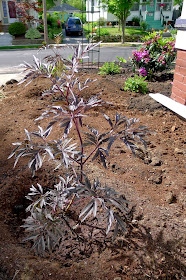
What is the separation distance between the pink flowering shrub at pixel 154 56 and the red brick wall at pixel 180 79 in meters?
2.11

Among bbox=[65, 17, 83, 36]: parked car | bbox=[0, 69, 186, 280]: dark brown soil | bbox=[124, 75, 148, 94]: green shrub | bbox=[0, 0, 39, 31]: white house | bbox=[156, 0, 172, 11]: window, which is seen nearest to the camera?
bbox=[0, 69, 186, 280]: dark brown soil

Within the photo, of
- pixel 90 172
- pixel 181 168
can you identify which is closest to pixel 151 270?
pixel 90 172

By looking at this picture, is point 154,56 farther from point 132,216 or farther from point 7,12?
point 7,12

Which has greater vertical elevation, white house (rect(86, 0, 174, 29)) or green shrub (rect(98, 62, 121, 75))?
white house (rect(86, 0, 174, 29))

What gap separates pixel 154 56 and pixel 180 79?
2.44 metres

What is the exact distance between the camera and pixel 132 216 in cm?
201

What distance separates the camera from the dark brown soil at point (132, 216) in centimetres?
153

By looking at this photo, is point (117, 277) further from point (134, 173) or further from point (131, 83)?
point (131, 83)

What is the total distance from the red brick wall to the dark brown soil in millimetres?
504

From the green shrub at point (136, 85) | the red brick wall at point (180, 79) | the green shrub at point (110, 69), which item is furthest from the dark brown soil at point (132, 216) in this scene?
the green shrub at point (110, 69)

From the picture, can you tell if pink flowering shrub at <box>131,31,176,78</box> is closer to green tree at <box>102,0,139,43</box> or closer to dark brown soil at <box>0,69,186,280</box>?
dark brown soil at <box>0,69,186,280</box>

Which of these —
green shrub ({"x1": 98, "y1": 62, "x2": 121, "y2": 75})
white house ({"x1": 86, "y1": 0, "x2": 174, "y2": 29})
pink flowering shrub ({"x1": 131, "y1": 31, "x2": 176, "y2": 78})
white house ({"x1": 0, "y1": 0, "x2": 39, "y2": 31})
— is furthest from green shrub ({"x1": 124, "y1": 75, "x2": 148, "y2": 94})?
white house ({"x1": 0, "y1": 0, "x2": 39, "y2": 31})

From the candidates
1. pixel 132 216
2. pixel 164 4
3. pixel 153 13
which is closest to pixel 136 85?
pixel 132 216

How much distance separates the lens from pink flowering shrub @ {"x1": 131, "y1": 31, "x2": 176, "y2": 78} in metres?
6.13
